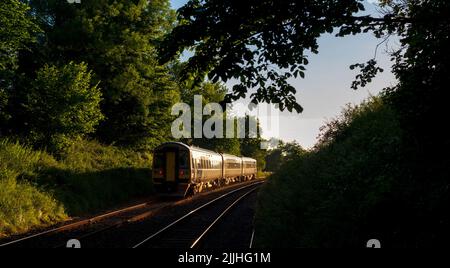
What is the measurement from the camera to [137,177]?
27.9 m

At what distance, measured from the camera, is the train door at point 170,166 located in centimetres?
2556

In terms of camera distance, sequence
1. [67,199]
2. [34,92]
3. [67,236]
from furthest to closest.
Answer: [34,92] → [67,199] → [67,236]

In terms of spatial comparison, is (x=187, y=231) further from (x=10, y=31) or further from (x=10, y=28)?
(x=10, y=28)

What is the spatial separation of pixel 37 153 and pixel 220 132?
4677cm

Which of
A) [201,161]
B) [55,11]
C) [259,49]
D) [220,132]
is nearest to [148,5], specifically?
[55,11]

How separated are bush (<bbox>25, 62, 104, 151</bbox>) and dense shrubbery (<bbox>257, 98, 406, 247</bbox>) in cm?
1130

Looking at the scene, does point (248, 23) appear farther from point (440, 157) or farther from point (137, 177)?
point (137, 177)

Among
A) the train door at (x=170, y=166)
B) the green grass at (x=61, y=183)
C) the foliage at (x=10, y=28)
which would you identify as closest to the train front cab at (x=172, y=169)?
the train door at (x=170, y=166)

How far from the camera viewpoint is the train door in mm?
25562

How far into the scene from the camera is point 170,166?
25641 mm

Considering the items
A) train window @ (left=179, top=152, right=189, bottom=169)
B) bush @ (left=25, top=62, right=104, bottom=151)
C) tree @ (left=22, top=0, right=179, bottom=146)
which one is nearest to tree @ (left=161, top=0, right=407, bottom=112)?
bush @ (left=25, top=62, right=104, bottom=151)

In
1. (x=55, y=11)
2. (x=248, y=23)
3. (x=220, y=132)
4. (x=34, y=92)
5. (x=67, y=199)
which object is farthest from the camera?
(x=220, y=132)

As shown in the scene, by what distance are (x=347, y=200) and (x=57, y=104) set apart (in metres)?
15.7

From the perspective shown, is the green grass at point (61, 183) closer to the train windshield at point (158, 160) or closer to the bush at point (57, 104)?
the bush at point (57, 104)
